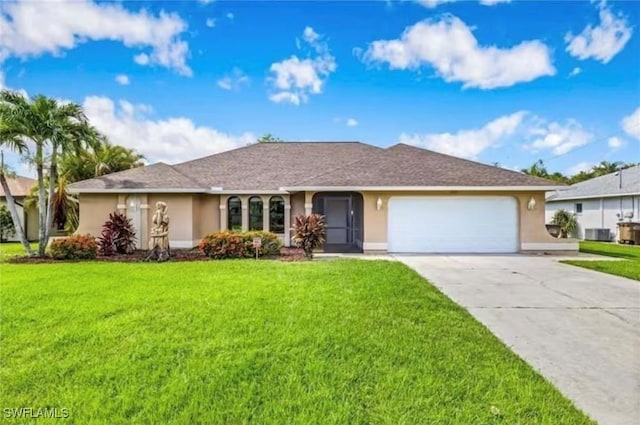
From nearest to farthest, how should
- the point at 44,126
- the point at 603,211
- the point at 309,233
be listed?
the point at 309,233 < the point at 44,126 < the point at 603,211

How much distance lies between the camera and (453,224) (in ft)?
50.7

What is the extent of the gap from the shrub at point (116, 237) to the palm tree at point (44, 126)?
6.44 feet

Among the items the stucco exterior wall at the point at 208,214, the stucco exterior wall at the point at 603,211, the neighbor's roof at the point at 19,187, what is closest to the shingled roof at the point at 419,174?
the stucco exterior wall at the point at 208,214

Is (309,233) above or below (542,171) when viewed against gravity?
below

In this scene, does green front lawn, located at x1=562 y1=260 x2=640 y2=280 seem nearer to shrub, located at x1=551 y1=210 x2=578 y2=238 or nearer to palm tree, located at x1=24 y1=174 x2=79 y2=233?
shrub, located at x1=551 y1=210 x2=578 y2=238

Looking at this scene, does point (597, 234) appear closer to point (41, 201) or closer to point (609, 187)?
point (609, 187)

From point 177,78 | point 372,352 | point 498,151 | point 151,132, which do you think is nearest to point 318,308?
point 372,352

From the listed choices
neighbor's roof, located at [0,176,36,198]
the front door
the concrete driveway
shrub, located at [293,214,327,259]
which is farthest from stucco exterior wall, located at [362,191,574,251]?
neighbor's roof, located at [0,176,36,198]

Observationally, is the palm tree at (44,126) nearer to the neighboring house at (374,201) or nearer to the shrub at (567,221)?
the neighboring house at (374,201)

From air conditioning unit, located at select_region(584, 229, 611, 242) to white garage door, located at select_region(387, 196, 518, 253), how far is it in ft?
37.7

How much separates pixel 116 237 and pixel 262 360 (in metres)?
12.4

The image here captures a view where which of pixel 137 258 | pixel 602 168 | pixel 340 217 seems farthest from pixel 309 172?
pixel 602 168

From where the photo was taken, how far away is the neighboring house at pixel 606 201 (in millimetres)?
21384

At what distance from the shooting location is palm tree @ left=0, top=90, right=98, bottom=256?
1277 cm
